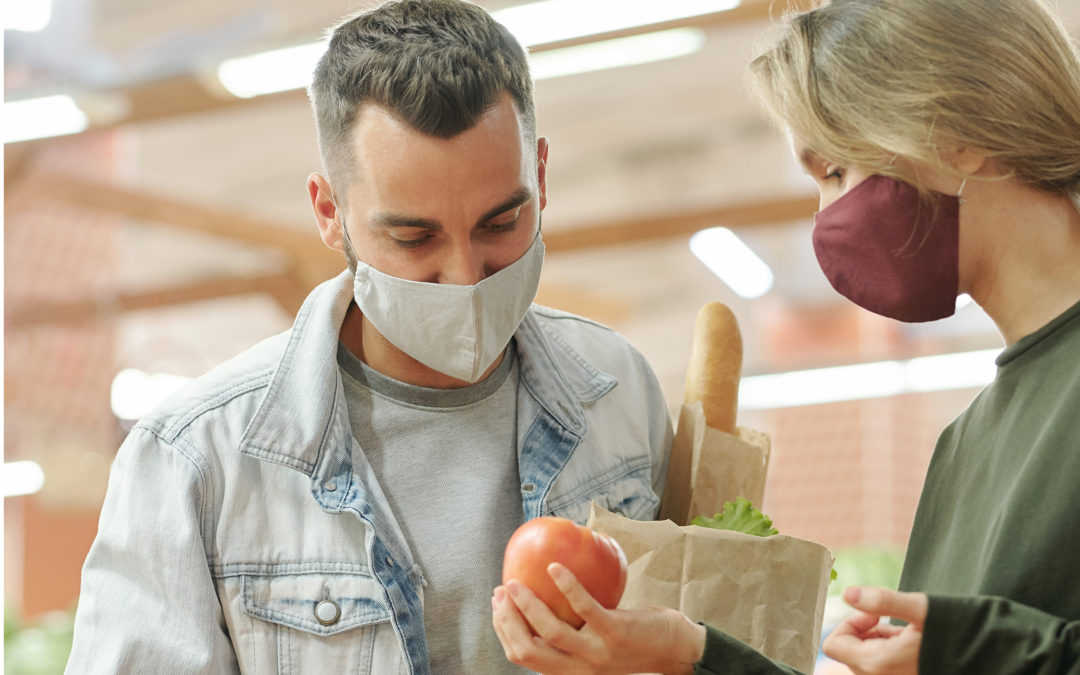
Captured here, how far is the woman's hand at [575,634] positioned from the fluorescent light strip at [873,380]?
9467 millimetres

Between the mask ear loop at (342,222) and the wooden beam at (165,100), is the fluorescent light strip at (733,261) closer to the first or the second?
the wooden beam at (165,100)

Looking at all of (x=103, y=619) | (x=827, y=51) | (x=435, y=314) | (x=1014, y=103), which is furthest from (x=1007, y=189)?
(x=103, y=619)

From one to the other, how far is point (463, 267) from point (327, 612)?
22.8 inches

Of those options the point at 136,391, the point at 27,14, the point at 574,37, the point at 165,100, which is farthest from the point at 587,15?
the point at 136,391

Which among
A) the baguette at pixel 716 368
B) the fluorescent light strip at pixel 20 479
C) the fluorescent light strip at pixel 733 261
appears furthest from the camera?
the fluorescent light strip at pixel 733 261

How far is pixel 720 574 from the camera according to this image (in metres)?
1.80

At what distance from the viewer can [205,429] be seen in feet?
6.24

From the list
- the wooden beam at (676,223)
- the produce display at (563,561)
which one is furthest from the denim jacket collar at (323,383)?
the wooden beam at (676,223)

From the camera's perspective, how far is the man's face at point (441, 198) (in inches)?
73.4

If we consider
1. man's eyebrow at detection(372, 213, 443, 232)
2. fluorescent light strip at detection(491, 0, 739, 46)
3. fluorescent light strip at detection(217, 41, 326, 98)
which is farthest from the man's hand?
fluorescent light strip at detection(217, 41, 326, 98)

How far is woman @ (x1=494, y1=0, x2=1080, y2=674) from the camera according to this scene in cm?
153

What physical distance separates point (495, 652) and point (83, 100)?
3928 mm

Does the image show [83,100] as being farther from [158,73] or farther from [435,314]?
[435,314]

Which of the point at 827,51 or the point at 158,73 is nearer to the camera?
the point at 827,51
